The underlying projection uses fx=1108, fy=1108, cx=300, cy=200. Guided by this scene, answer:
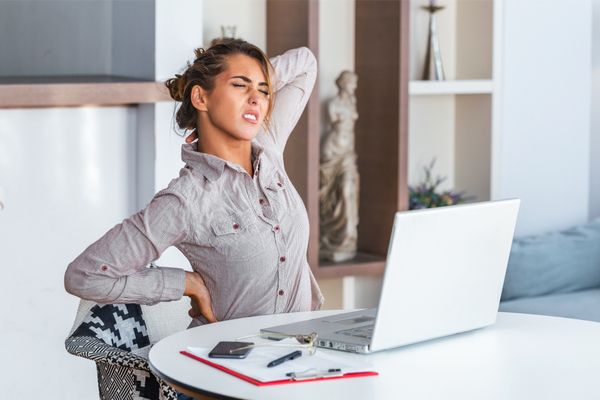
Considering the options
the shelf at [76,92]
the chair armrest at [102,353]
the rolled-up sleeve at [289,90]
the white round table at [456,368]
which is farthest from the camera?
the shelf at [76,92]

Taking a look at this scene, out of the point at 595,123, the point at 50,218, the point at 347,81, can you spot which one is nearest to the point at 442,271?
the point at 50,218

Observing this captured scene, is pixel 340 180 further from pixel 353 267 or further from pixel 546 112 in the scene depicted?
pixel 546 112

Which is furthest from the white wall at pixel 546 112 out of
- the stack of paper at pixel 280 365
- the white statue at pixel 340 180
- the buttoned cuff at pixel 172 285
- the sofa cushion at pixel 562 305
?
the stack of paper at pixel 280 365

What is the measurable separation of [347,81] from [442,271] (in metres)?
2.31

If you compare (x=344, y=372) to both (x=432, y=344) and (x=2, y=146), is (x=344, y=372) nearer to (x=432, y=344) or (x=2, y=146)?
(x=432, y=344)

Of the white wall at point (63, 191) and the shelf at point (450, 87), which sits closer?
the white wall at point (63, 191)

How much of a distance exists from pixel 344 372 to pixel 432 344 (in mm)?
283

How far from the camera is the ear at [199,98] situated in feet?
7.77

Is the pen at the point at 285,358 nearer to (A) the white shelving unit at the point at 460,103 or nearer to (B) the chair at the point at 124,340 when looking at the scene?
(B) the chair at the point at 124,340

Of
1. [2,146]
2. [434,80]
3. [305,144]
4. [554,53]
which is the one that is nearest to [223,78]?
[2,146]

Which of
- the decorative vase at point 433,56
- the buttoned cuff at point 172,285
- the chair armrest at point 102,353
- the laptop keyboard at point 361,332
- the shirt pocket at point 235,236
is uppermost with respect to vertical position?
the decorative vase at point 433,56

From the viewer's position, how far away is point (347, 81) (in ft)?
13.8

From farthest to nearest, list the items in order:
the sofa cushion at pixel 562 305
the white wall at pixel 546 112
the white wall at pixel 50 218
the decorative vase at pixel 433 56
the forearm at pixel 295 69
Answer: the white wall at pixel 546 112 → the decorative vase at pixel 433 56 → the sofa cushion at pixel 562 305 → the white wall at pixel 50 218 → the forearm at pixel 295 69

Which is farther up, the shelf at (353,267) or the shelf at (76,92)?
the shelf at (76,92)
